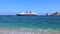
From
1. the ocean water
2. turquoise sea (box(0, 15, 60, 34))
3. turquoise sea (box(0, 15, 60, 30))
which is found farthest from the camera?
turquoise sea (box(0, 15, 60, 30))

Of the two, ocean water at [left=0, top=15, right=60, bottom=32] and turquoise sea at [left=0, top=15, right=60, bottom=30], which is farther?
turquoise sea at [left=0, top=15, right=60, bottom=30]

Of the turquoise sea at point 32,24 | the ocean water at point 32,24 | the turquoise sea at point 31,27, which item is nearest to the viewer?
the turquoise sea at point 31,27

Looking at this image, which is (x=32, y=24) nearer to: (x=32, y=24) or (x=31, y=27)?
(x=32, y=24)

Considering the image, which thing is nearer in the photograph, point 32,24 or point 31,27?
point 31,27

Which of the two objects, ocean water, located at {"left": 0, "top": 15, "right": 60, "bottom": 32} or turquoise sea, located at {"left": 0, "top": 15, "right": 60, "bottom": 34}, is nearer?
turquoise sea, located at {"left": 0, "top": 15, "right": 60, "bottom": 34}

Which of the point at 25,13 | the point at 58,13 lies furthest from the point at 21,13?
the point at 58,13

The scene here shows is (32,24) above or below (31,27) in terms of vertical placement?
below

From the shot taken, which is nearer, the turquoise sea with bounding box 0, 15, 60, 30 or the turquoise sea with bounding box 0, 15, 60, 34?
the turquoise sea with bounding box 0, 15, 60, 34

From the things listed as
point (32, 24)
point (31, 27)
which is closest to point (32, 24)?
point (32, 24)

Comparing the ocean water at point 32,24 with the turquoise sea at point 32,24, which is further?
the turquoise sea at point 32,24

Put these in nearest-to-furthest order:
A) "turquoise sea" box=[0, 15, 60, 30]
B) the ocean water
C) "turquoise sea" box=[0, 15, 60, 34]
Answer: "turquoise sea" box=[0, 15, 60, 34] < the ocean water < "turquoise sea" box=[0, 15, 60, 30]

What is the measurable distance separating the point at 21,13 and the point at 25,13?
171 inches

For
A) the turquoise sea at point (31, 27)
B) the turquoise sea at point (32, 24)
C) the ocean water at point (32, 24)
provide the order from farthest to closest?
the turquoise sea at point (32, 24) → the ocean water at point (32, 24) → the turquoise sea at point (31, 27)

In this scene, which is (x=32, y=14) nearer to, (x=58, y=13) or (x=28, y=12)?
(x=28, y=12)
